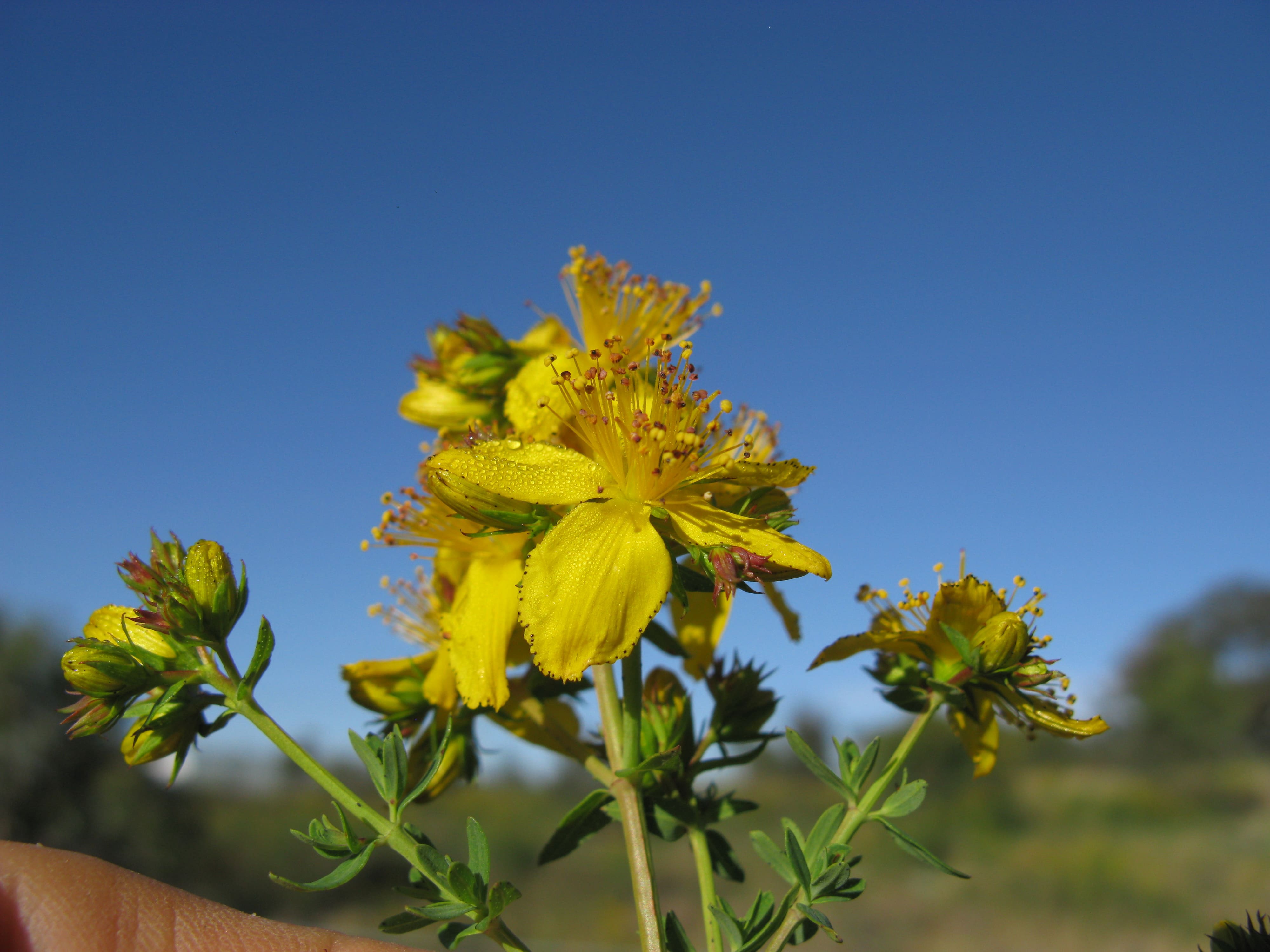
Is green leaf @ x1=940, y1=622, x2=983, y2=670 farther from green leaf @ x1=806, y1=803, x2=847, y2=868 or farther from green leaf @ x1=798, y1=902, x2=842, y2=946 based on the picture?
green leaf @ x1=798, y1=902, x2=842, y2=946

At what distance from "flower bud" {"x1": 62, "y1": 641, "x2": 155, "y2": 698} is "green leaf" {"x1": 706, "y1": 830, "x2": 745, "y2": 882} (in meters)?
1.07

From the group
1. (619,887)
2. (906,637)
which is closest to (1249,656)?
(619,887)

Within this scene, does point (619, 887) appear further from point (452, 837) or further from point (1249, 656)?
point (1249, 656)

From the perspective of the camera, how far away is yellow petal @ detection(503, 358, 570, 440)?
1502mm

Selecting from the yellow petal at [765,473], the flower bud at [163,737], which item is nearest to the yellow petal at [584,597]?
the yellow petal at [765,473]

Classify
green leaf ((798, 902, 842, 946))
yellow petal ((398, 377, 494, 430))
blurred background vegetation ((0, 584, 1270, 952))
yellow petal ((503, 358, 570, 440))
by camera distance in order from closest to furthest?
green leaf ((798, 902, 842, 946)), yellow petal ((503, 358, 570, 440)), yellow petal ((398, 377, 494, 430)), blurred background vegetation ((0, 584, 1270, 952))

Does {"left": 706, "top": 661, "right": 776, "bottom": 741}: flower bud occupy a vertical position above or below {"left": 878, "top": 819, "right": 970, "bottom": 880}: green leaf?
above

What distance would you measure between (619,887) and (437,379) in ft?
85.8

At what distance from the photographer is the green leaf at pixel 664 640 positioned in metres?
1.55

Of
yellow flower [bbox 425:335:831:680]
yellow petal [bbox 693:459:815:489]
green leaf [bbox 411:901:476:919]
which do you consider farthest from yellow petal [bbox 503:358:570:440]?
green leaf [bbox 411:901:476:919]

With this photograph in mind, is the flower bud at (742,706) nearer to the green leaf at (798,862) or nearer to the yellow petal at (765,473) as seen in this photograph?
the green leaf at (798,862)

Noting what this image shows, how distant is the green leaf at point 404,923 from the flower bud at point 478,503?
0.61m

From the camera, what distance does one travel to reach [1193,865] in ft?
78.6

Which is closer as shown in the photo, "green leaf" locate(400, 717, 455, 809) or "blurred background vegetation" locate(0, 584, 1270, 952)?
"green leaf" locate(400, 717, 455, 809)
